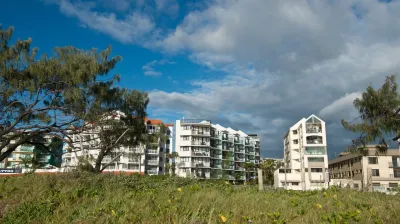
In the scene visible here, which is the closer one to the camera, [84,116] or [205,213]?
[205,213]

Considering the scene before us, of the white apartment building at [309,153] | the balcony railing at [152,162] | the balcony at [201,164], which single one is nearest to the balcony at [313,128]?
the white apartment building at [309,153]

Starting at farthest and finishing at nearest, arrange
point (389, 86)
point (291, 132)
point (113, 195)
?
1. point (291, 132)
2. point (389, 86)
3. point (113, 195)

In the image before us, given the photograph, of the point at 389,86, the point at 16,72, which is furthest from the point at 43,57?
the point at 389,86

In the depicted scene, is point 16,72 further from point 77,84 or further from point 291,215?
point 291,215

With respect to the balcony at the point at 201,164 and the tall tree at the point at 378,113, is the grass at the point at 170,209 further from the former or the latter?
the balcony at the point at 201,164

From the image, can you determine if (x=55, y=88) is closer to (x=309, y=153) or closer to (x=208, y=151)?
(x=309, y=153)

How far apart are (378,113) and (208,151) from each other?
63.4 metres

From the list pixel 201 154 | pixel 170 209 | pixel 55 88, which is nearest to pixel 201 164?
pixel 201 154

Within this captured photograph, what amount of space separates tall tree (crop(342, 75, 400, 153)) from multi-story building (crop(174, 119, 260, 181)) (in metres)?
55.4

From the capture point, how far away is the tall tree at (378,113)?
53.1 feet

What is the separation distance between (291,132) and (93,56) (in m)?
60.5

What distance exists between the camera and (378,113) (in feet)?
54.5

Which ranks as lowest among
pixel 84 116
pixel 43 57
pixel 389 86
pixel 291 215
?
pixel 291 215

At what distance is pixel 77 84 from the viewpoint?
18.1m
